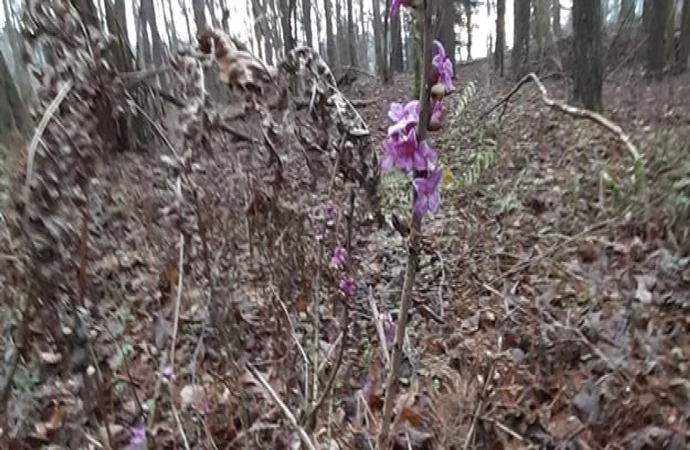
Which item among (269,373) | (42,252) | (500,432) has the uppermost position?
(42,252)

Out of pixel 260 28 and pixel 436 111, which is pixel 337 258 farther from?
pixel 260 28

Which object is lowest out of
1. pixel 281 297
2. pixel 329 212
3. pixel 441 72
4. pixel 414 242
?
pixel 281 297

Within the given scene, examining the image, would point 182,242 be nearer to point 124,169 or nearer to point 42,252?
point 42,252

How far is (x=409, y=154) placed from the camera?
1.34 meters

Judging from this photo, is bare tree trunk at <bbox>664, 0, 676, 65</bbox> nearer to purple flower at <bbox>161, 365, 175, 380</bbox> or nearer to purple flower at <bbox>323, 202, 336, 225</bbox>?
purple flower at <bbox>323, 202, 336, 225</bbox>

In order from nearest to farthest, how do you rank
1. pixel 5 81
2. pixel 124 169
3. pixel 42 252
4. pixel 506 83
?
pixel 42 252, pixel 124 169, pixel 5 81, pixel 506 83

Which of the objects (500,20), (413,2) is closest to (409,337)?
(413,2)

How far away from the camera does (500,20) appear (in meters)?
20.7

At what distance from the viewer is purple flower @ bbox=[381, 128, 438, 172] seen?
4.36 ft

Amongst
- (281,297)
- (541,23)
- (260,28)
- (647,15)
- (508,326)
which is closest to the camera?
(281,297)

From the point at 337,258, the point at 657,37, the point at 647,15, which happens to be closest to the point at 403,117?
the point at 337,258

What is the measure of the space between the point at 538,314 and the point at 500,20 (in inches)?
748

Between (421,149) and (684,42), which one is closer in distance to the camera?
(421,149)

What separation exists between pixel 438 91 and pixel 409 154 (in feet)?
0.46
